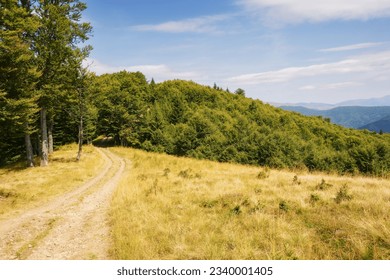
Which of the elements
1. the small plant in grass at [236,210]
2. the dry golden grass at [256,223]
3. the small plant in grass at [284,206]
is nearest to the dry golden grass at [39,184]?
the dry golden grass at [256,223]

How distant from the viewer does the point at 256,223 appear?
815 cm

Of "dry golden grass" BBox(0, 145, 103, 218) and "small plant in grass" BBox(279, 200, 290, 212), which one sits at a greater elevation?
"small plant in grass" BBox(279, 200, 290, 212)

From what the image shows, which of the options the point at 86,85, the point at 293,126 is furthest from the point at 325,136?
the point at 86,85

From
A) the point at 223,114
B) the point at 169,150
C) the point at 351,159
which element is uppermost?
the point at 223,114

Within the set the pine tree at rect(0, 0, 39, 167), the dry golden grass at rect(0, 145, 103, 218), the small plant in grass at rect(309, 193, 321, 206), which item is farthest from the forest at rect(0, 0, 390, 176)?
the small plant in grass at rect(309, 193, 321, 206)

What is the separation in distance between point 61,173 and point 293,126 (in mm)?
116812

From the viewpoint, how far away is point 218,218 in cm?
901

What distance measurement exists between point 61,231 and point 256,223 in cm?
714

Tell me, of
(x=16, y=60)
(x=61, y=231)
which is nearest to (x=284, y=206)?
(x=61, y=231)

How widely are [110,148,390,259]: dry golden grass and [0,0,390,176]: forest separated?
851cm

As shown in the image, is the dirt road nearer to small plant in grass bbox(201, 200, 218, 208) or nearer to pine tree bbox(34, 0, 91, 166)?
small plant in grass bbox(201, 200, 218, 208)

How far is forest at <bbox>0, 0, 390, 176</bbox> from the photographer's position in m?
21.8

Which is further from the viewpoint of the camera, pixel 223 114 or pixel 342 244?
pixel 223 114

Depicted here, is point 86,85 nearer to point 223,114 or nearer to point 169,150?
point 169,150
